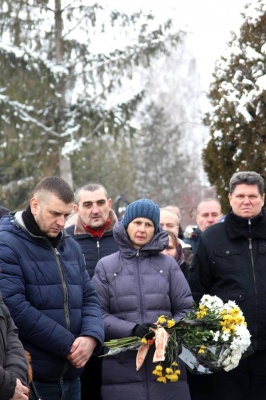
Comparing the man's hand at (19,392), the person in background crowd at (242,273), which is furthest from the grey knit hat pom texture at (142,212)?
the man's hand at (19,392)

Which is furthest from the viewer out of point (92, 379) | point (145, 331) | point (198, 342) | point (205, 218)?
point (205, 218)

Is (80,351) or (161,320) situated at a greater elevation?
(161,320)

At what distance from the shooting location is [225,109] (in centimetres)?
1063

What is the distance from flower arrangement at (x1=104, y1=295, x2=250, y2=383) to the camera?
19.3 ft

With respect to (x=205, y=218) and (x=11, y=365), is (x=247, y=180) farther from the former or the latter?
(x=11, y=365)

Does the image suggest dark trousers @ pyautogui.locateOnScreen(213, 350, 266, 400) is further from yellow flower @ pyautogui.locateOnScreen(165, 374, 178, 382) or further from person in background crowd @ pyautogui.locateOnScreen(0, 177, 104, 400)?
person in background crowd @ pyautogui.locateOnScreen(0, 177, 104, 400)

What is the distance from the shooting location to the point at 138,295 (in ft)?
20.3

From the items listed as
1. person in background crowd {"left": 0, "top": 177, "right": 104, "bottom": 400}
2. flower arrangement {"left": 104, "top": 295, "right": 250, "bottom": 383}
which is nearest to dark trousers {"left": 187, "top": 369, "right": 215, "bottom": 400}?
flower arrangement {"left": 104, "top": 295, "right": 250, "bottom": 383}

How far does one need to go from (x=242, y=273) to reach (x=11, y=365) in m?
2.84

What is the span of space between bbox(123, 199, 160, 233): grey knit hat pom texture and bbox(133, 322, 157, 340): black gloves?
0.82 m

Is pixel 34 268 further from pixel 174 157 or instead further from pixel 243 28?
pixel 174 157

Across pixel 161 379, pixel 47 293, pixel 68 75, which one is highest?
→ pixel 68 75

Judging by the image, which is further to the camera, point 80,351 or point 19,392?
point 80,351

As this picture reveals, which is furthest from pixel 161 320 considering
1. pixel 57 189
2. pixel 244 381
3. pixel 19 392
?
pixel 19 392
